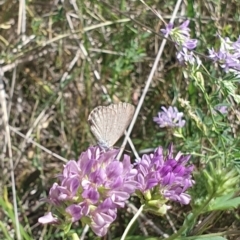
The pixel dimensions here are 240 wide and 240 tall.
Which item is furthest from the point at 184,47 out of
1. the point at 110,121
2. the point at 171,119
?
the point at 110,121

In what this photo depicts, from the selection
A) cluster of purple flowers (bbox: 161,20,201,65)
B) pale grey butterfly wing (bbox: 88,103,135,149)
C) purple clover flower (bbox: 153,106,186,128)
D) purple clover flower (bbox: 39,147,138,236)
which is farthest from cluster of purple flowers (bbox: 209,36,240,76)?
purple clover flower (bbox: 39,147,138,236)

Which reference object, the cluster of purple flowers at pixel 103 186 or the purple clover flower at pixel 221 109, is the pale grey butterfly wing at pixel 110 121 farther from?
the purple clover flower at pixel 221 109

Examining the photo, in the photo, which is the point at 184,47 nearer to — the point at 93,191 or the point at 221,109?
the point at 221,109

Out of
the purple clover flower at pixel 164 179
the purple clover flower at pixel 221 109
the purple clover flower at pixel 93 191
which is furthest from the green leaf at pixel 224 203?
the purple clover flower at pixel 221 109

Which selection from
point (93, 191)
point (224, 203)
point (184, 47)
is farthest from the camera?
point (184, 47)

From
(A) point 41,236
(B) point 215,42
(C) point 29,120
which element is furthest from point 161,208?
(C) point 29,120

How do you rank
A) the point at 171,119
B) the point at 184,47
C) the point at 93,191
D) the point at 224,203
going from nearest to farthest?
1. the point at 93,191
2. the point at 224,203
3. the point at 184,47
4. the point at 171,119

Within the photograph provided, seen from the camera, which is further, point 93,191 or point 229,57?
point 229,57

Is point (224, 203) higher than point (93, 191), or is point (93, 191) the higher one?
point (93, 191)
